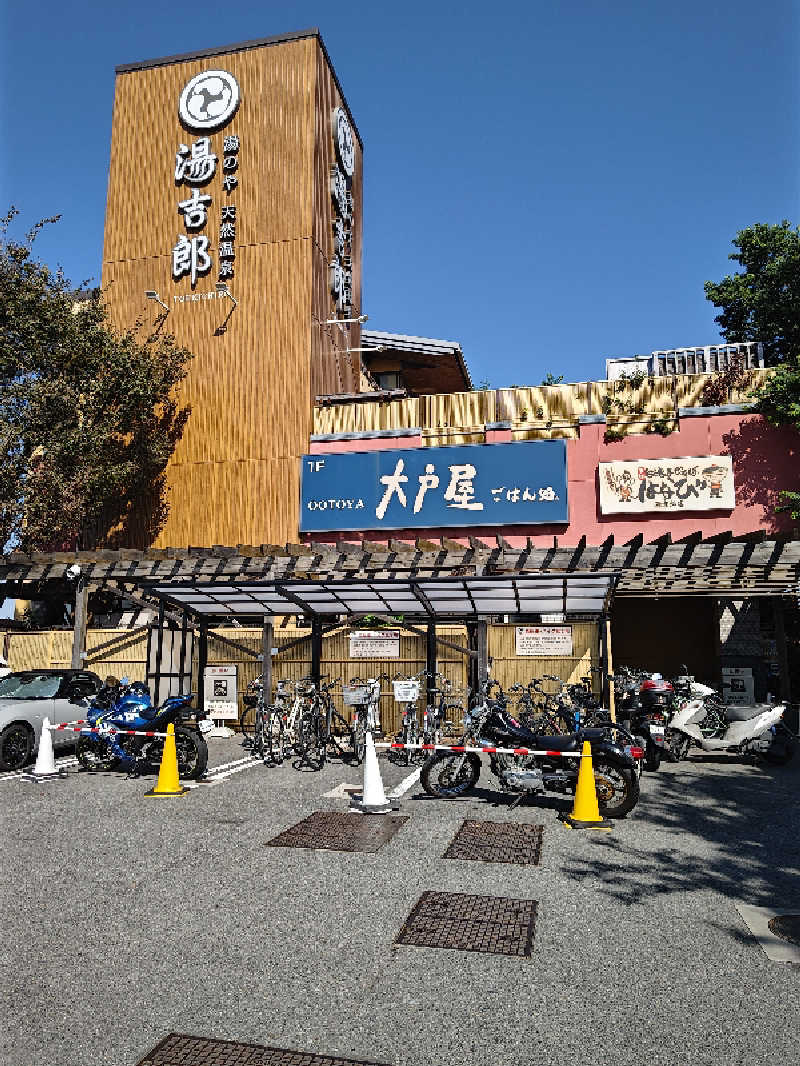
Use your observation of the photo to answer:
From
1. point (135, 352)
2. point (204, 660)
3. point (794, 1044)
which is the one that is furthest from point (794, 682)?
point (135, 352)

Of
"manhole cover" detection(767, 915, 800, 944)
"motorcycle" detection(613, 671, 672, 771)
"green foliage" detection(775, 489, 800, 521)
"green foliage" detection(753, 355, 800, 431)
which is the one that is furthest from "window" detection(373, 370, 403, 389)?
"manhole cover" detection(767, 915, 800, 944)

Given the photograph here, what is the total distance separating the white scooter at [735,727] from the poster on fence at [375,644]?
5.51 metres

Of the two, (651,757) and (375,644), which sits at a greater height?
(375,644)

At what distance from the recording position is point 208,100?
26703 millimetres

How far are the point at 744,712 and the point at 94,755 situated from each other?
10.7 meters

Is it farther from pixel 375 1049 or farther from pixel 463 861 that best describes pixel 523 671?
pixel 375 1049

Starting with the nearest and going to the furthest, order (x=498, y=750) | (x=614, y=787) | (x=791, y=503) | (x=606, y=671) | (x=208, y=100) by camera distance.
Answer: (x=614, y=787) < (x=498, y=750) < (x=606, y=671) < (x=791, y=503) < (x=208, y=100)

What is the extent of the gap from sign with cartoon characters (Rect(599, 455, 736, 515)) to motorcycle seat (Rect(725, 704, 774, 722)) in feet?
30.7

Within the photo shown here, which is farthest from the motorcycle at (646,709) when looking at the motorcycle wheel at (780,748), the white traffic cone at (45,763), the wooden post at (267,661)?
the white traffic cone at (45,763)

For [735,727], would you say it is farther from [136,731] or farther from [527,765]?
[136,731]

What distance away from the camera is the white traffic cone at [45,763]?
36.2 ft

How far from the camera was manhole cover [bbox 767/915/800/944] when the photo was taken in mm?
5215

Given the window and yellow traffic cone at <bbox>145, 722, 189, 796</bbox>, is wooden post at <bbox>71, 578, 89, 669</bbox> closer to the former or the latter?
yellow traffic cone at <bbox>145, 722, 189, 796</bbox>

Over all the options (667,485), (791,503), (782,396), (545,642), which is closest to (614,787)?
(545,642)
